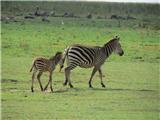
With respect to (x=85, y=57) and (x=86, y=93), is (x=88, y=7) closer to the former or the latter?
(x=85, y=57)

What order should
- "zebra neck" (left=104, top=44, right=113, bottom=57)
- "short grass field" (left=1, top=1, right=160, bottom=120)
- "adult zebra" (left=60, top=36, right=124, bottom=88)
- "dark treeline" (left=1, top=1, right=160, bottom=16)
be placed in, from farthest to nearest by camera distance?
"dark treeline" (left=1, top=1, right=160, bottom=16), "zebra neck" (left=104, top=44, right=113, bottom=57), "adult zebra" (left=60, top=36, right=124, bottom=88), "short grass field" (left=1, top=1, right=160, bottom=120)

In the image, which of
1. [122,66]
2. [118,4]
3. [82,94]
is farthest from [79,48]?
[118,4]

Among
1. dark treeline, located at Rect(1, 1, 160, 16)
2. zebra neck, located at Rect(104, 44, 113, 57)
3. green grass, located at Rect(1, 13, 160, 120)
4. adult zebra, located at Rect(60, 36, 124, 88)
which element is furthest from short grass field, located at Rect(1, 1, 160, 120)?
dark treeline, located at Rect(1, 1, 160, 16)

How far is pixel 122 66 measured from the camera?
2200 centimetres

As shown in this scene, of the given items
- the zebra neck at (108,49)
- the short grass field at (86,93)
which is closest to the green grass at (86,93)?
the short grass field at (86,93)

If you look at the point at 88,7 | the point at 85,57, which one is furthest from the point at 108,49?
the point at 88,7

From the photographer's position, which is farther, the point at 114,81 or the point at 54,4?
the point at 54,4

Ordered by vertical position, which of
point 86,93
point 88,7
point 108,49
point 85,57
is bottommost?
point 86,93

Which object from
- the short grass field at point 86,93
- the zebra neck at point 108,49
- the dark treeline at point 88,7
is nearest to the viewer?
the short grass field at point 86,93

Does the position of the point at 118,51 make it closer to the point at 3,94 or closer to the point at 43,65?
the point at 43,65

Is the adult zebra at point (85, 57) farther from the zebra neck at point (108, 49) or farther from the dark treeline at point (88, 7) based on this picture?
the dark treeline at point (88, 7)

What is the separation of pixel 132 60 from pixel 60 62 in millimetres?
8314

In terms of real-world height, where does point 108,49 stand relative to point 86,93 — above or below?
above

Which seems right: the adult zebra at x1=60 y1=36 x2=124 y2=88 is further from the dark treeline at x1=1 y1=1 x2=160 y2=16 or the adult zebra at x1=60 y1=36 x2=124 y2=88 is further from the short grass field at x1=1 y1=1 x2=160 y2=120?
the dark treeline at x1=1 y1=1 x2=160 y2=16
